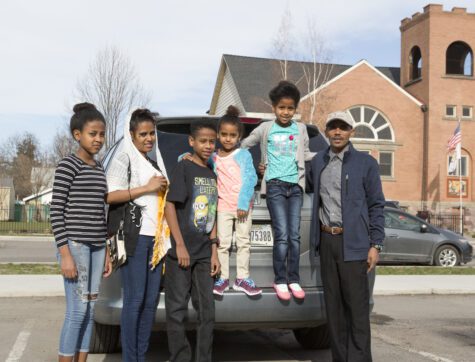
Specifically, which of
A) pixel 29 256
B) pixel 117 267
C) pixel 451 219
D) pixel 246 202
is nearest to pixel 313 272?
pixel 246 202

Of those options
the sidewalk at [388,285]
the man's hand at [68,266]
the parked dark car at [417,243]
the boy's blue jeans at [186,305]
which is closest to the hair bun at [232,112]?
the boy's blue jeans at [186,305]

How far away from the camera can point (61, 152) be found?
41125mm

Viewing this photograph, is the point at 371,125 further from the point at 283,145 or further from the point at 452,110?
the point at 283,145

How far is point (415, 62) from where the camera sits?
38.8 m

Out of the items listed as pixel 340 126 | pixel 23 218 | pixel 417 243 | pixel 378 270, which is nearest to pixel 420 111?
pixel 417 243

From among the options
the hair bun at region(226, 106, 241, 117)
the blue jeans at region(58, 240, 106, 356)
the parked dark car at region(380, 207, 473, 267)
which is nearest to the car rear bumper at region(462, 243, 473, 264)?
the parked dark car at region(380, 207, 473, 267)

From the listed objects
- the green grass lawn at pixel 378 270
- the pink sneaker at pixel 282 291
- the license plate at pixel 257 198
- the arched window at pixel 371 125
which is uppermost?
the arched window at pixel 371 125

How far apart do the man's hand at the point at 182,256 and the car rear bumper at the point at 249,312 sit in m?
0.33

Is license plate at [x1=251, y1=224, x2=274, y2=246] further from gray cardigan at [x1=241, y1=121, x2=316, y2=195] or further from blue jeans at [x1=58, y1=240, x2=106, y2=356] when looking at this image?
→ blue jeans at [x1=58, y1=240, x2=106, y2=356]

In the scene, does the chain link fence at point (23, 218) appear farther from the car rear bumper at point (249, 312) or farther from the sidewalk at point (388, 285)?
the car rear bumper at point (249, 312)

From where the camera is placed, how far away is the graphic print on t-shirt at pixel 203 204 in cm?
448

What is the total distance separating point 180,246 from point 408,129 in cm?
3422

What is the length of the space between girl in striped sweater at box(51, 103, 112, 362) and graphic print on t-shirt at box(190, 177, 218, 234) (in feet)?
2.12

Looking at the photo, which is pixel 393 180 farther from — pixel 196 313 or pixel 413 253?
pixel 196 313
